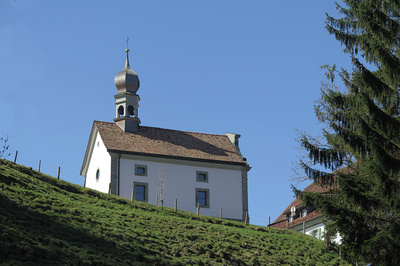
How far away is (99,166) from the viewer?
54.9m

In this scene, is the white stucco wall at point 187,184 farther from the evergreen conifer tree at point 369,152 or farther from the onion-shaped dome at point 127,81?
the evergreen conifer tree at point 369,152

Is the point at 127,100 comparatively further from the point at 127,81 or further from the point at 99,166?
the point at 99,166

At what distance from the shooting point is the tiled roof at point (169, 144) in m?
54.2

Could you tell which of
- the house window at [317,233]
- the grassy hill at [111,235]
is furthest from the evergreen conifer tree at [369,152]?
the house window at [317,233]

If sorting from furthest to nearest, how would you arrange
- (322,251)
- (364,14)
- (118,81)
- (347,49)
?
(118,81), (322,251), (347,49), (364,14)

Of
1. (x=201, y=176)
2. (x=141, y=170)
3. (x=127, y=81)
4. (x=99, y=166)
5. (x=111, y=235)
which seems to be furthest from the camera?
(x=127, y=81)

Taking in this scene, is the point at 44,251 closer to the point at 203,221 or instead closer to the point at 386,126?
the point at 386,126

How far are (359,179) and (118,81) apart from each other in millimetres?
38907

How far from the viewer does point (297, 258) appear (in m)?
37.2

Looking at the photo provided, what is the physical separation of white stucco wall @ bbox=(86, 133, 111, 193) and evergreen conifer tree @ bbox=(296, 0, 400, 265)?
1145 inches

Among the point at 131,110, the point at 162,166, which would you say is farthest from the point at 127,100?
the point at 162,166

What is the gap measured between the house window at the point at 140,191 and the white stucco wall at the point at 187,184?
0.27 metres

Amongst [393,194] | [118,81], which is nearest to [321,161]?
[393,194]

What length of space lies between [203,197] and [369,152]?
102ft
